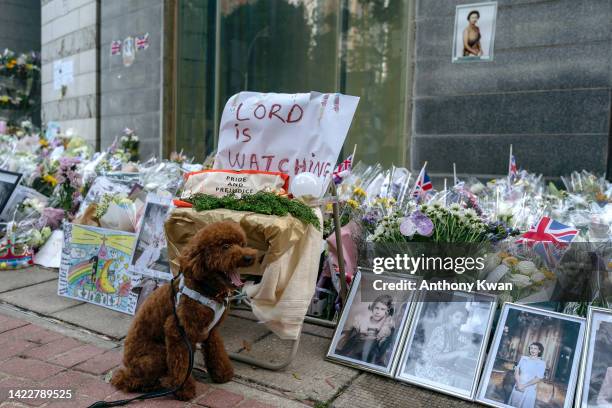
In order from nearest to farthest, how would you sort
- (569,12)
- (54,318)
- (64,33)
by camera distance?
(54,318), (569,12), (64,33)

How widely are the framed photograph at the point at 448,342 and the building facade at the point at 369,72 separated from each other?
260 cm

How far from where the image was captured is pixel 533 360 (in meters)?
2.51

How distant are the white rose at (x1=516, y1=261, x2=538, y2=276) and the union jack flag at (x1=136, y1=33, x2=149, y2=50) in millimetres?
6837

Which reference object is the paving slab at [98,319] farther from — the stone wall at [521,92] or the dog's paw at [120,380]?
the stone wall at [521,92]

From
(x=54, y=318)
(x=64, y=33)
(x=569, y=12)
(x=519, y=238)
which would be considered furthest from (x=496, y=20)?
(x=64, y=33)

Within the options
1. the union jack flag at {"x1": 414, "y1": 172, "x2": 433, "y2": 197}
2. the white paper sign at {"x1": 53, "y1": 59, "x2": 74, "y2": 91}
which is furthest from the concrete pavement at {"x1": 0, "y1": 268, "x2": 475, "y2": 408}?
the white paper sign at {"x1": 53, "y1": 59, "x2": 74, "y2": 91}

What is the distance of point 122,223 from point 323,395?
2164mm

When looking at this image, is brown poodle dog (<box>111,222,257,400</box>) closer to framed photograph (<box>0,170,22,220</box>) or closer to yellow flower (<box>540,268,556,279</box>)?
yellow flower (<box>540,268,556,279</box>)

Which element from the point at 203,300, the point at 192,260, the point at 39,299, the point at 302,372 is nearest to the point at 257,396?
the point at 302,372

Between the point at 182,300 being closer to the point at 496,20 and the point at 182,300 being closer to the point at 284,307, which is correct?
the point at 284,307

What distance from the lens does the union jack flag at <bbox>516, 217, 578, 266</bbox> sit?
9.31 ft

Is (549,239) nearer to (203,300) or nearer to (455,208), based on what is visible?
(455,208)

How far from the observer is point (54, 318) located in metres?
3.58

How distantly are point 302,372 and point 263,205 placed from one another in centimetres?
94
